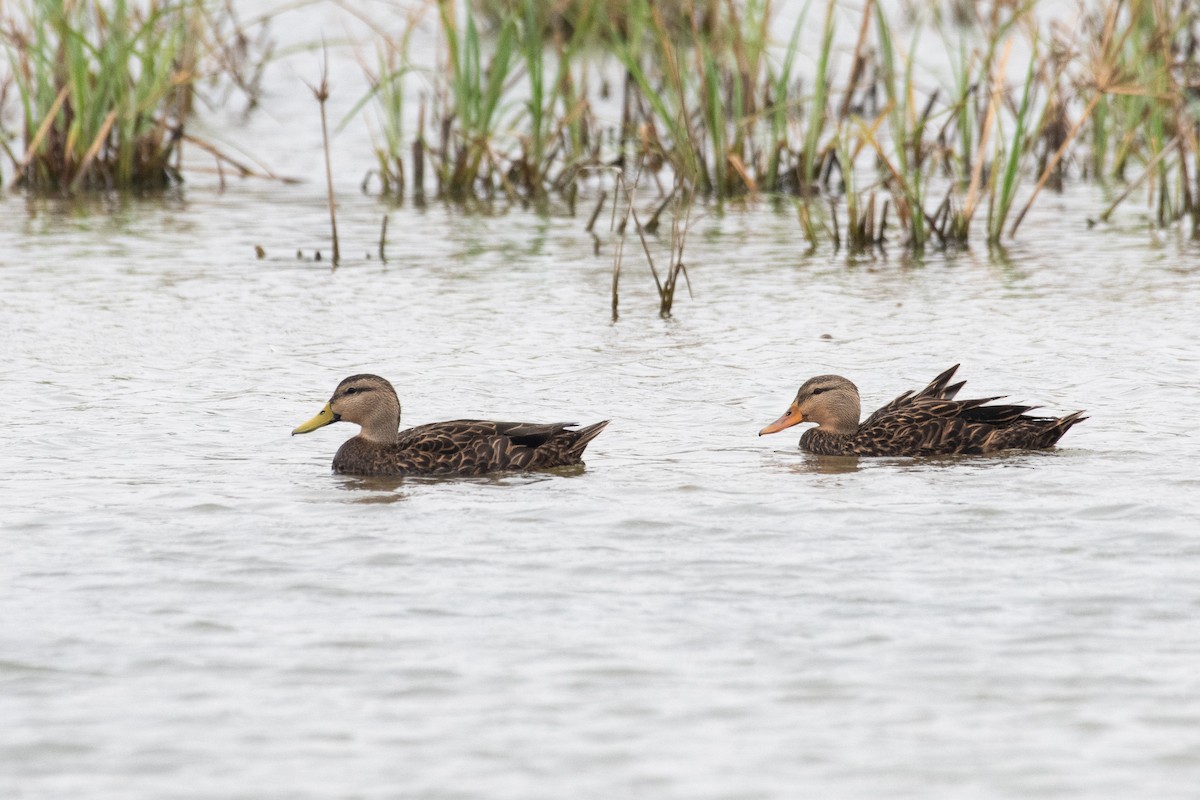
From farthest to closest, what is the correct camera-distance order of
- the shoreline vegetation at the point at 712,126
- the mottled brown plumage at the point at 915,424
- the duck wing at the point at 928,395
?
1. the shoreline vegetation at the point at 712,126
2. the duck wing at the point at 928,395
3. the mottled brown plumage at the point at 915,424

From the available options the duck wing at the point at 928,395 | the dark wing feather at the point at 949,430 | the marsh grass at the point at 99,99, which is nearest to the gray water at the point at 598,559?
the dark wing feather at the point at 949,430

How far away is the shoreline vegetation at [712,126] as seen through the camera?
1336cm

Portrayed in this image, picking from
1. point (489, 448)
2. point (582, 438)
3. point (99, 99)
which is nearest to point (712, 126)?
point (99, 99)

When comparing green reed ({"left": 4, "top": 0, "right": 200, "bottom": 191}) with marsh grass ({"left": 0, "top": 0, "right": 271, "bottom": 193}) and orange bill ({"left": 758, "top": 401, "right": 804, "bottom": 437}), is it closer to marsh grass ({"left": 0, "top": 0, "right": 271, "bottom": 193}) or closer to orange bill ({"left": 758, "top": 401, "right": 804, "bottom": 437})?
marsh grass ({"left": 0, "top": 0, "right": 271, "bottom": 193})

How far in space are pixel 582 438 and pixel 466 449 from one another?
0.47 m

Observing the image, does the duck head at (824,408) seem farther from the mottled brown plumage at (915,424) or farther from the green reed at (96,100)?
the green reed at (96,100)

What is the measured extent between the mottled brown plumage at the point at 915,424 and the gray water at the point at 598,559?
0.44 feet

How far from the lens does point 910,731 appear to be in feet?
15.6

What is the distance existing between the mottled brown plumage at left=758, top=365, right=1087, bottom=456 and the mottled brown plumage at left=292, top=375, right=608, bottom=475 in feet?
3.32

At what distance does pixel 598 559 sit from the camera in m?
6.25

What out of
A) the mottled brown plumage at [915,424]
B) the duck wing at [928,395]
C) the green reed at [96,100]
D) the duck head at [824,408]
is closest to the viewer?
the mottled brown plumage at [915,424]

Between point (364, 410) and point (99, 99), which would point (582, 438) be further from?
point (99, 99)

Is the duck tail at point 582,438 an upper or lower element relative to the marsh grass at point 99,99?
lower

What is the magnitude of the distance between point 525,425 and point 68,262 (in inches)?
237
